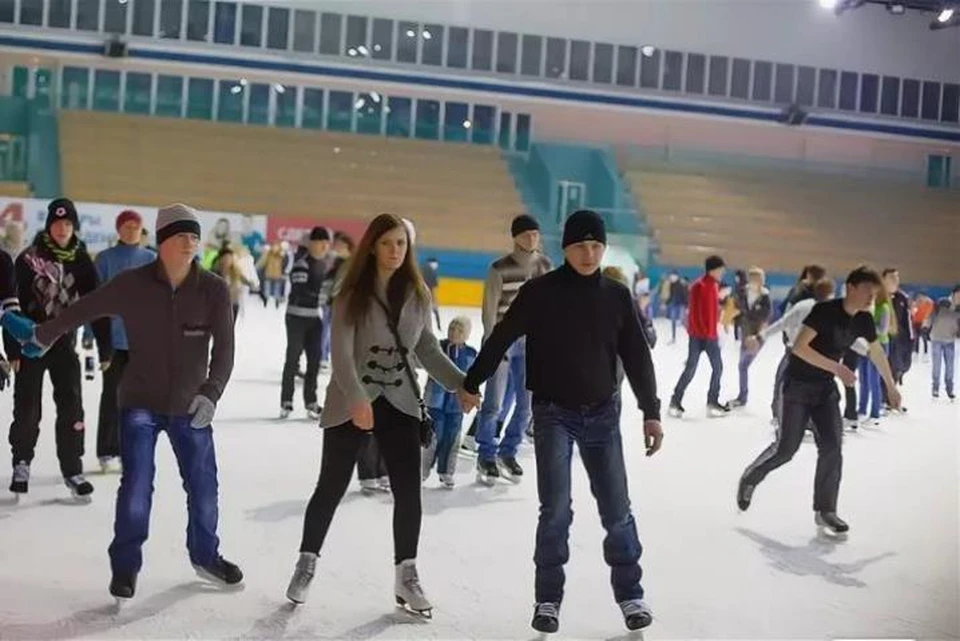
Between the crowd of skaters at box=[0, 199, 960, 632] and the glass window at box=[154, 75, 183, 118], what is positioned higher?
the glass window at box=[154, 75, 183, 118]

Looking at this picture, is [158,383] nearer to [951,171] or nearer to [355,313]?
[355,313]

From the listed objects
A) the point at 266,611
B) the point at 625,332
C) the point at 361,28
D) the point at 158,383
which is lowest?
the point at 266,611

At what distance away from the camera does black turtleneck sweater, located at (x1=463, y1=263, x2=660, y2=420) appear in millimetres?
3357

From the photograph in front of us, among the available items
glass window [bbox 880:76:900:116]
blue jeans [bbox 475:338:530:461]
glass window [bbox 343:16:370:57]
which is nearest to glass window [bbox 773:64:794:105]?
glass window [bbox 880:76:900:116]

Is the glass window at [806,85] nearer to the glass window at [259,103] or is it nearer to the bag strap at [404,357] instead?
the glass window at [259,103]

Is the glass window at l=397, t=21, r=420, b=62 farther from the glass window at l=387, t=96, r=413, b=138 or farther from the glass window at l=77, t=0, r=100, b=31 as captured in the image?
the glass window at l=77, t=0, r=100, b=31

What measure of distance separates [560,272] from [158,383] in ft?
4.12

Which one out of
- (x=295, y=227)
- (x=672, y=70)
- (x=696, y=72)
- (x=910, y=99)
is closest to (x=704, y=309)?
(x=295, y=227)

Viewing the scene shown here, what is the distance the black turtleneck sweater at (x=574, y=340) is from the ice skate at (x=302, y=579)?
714mm

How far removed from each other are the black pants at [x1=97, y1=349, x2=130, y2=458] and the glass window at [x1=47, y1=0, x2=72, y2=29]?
20.8 metres

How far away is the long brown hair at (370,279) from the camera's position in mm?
3465

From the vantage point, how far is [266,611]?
344cm

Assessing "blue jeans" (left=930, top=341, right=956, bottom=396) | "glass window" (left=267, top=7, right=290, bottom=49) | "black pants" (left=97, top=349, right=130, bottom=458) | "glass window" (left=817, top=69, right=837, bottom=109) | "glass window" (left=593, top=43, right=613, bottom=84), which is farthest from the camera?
"glass window" (left=817, top=69, right=837, bottom=109)

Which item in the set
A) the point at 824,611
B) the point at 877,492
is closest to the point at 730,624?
the point at 824,611
